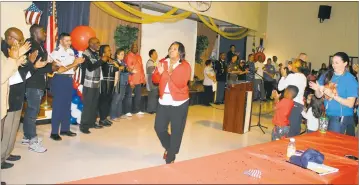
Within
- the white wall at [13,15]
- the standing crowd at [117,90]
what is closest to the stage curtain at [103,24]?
the standing crowd at [117,90]

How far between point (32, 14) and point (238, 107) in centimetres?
360

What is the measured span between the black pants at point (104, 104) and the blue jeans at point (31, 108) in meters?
1.66

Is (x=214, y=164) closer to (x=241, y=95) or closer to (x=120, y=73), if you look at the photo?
(x=241, y=95)

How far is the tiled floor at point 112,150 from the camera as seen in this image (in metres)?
3.41

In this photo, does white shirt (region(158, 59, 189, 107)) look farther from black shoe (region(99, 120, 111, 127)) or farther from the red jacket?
black shoe (region(99, 120, 111, 127))

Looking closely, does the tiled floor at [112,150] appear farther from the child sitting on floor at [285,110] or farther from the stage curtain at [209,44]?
the stage curtain at [209,44]

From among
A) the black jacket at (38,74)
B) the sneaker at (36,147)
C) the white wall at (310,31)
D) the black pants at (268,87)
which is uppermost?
the white wall at (310,31)

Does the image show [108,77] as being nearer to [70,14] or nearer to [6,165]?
[70,14]

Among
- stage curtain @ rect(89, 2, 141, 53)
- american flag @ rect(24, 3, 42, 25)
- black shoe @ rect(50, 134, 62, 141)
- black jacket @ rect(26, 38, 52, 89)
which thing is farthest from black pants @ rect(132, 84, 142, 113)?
black jacket @ rect(26, 38, 52, 89)

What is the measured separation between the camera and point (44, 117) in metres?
5.54

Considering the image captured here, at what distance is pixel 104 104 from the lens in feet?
18.6

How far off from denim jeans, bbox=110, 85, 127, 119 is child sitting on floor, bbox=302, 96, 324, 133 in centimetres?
324

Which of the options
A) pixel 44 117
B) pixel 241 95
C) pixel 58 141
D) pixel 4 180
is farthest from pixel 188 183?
pixel 44 117

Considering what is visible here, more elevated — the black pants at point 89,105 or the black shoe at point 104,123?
the black pants at point 89,105
